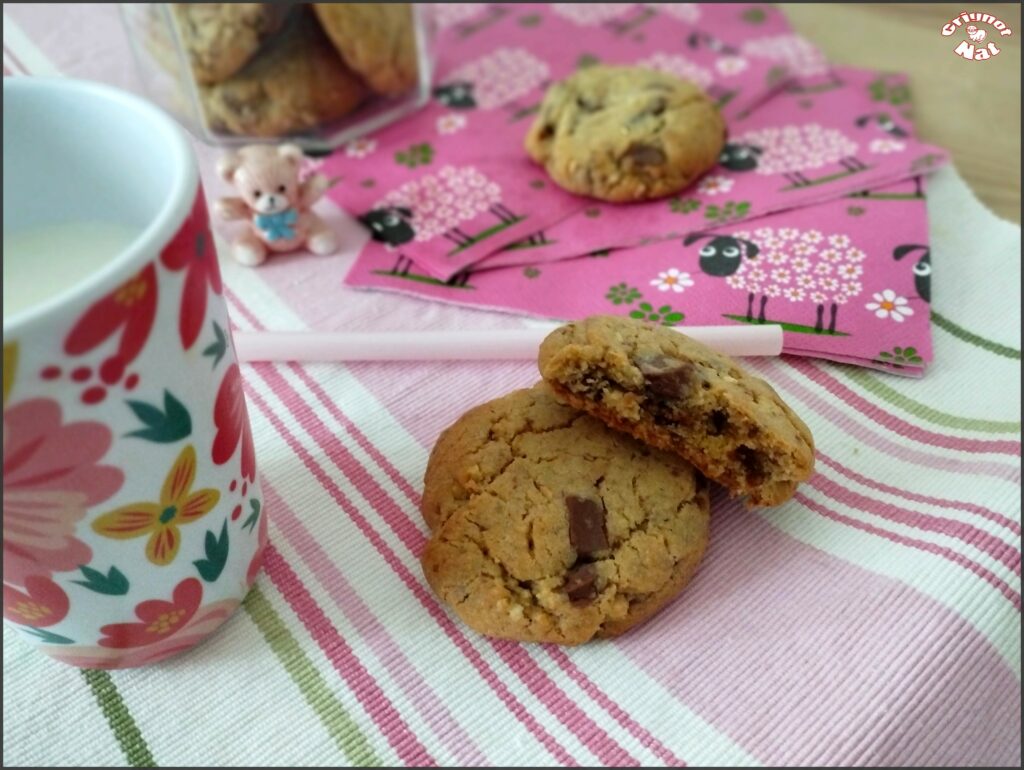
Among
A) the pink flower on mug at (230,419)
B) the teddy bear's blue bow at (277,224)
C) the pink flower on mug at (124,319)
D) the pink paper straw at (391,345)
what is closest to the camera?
the pink flower on mug at (124,319)

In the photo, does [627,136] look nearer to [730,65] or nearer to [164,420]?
[730,65]

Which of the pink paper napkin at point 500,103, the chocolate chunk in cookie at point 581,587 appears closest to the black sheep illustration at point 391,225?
the pink paper napkin at point 500,103

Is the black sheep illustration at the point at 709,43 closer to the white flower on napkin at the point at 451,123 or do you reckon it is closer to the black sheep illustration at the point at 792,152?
the black sheep illustration at the point at 792,152

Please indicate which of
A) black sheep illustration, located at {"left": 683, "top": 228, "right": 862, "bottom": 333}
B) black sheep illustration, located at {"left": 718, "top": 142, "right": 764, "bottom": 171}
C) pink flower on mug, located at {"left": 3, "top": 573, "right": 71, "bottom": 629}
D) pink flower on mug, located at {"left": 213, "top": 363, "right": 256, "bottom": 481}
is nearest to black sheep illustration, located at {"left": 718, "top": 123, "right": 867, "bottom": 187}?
black sheep illustration, located at {"left": 718, "top": 142, "right": 764, "bottom": 171}

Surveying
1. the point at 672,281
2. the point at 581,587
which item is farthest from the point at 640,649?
the point at 672,281

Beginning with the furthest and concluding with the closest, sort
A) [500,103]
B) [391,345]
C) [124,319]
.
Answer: [500,103]
[391,345]
[124,319]

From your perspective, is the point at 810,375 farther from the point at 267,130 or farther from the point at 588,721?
the point at 267,130
